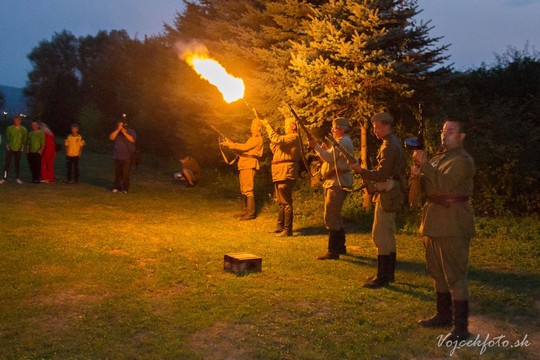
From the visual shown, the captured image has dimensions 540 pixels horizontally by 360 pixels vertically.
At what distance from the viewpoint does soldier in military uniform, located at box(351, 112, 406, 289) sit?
665 cm

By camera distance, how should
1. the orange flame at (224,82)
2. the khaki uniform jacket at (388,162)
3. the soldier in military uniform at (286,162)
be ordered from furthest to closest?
the orange flame at (224,82)
the soldier in military uniform at (286,162)
the khaki uniform jacket at (388,162)

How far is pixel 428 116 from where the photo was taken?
13.2 m

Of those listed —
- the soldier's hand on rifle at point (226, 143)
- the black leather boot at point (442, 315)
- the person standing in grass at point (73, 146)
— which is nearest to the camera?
the black leather boot at point (442, 315)

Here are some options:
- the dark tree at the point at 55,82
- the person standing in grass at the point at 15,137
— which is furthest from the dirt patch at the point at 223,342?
the dark tree at the point at 55,82

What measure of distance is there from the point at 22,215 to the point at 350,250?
6873mm

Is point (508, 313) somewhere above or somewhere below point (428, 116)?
below

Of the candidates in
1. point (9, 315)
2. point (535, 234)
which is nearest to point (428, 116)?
point (535, 234)

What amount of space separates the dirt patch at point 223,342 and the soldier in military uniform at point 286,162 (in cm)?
526

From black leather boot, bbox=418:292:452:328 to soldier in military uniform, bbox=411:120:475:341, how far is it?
32cm

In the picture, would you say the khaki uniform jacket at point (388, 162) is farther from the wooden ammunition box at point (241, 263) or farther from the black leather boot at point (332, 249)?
the black leather boot at point (332, 249)

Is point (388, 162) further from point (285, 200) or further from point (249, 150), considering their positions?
point (249, 150)

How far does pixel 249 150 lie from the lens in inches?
485

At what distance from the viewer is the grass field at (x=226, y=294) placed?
5.20 m

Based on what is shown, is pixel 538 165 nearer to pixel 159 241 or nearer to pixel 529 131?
pixel 529 131
